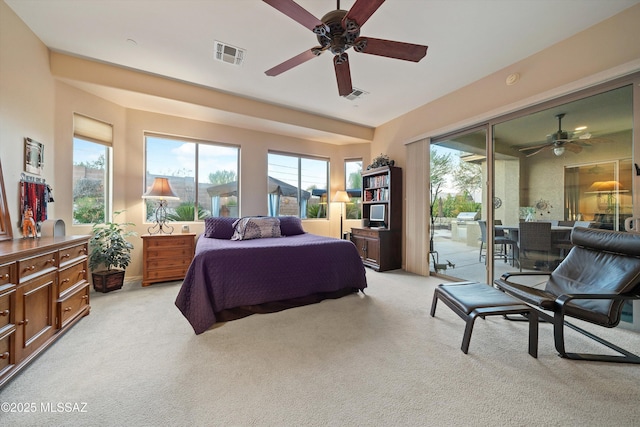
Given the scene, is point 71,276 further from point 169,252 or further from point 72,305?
point 169,252

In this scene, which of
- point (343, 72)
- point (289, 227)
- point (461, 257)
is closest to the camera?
point (343, 72)

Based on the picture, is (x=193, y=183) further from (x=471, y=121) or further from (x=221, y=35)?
(x=471, y=121)

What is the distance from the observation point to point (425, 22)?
2305mm

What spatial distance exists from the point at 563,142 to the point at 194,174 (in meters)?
5.27

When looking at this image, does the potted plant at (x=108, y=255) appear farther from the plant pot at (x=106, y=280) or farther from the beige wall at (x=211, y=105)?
the beige wall at (x=211, y=105)

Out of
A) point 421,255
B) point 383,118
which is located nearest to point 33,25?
point 383,118

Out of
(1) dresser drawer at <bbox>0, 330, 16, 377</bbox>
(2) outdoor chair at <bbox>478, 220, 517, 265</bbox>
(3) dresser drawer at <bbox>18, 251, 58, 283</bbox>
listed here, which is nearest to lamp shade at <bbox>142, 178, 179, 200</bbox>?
(3) dresser drawer at <bbox>18, 251, 58, 283</bbox>

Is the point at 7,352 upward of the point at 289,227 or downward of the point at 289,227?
downward

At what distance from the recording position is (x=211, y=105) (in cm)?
365

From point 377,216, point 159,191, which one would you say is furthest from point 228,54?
point 377,216

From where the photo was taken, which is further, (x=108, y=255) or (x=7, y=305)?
(x=108, y=255)

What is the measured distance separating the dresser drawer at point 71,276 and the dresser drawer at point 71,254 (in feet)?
0.19

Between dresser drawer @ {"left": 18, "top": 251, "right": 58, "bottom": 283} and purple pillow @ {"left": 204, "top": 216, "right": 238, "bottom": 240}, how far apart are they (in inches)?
68.7

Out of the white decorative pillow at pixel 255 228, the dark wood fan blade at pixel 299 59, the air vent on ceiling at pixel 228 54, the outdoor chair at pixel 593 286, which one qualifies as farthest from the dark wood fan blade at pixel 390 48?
the white decorative pillow at pixel 255 228
